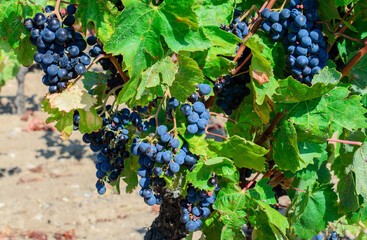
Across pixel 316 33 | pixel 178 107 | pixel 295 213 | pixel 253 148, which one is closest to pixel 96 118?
pixel 178 107

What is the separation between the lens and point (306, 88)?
5.20ft

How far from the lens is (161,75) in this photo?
134 cm

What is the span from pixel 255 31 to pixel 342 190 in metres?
0.94

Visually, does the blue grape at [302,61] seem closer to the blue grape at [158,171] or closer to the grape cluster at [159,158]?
the grape cluster at [159,158]

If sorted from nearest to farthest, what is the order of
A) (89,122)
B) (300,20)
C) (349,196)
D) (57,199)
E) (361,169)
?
(300,20)
(89,122)
(361,169)
(349,196)
(57,199)

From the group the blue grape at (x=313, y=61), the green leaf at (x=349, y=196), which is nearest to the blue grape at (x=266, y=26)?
the blue grape at (x=313, y=61)

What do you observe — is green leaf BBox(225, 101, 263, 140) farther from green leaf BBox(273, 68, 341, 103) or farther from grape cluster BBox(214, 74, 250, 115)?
green leaf BBox(273, 68, 341, 103)

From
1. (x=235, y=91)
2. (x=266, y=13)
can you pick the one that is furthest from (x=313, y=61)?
(x=235, y=91)

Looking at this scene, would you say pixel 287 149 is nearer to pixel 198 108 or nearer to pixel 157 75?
pixel 198 108

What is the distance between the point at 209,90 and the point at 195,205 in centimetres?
54

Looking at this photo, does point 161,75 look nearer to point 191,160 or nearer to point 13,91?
point 191,160

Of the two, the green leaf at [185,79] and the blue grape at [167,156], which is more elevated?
the green leaf at [185,79]

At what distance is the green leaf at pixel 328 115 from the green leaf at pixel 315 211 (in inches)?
17.8

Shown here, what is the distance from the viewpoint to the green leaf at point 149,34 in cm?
134
